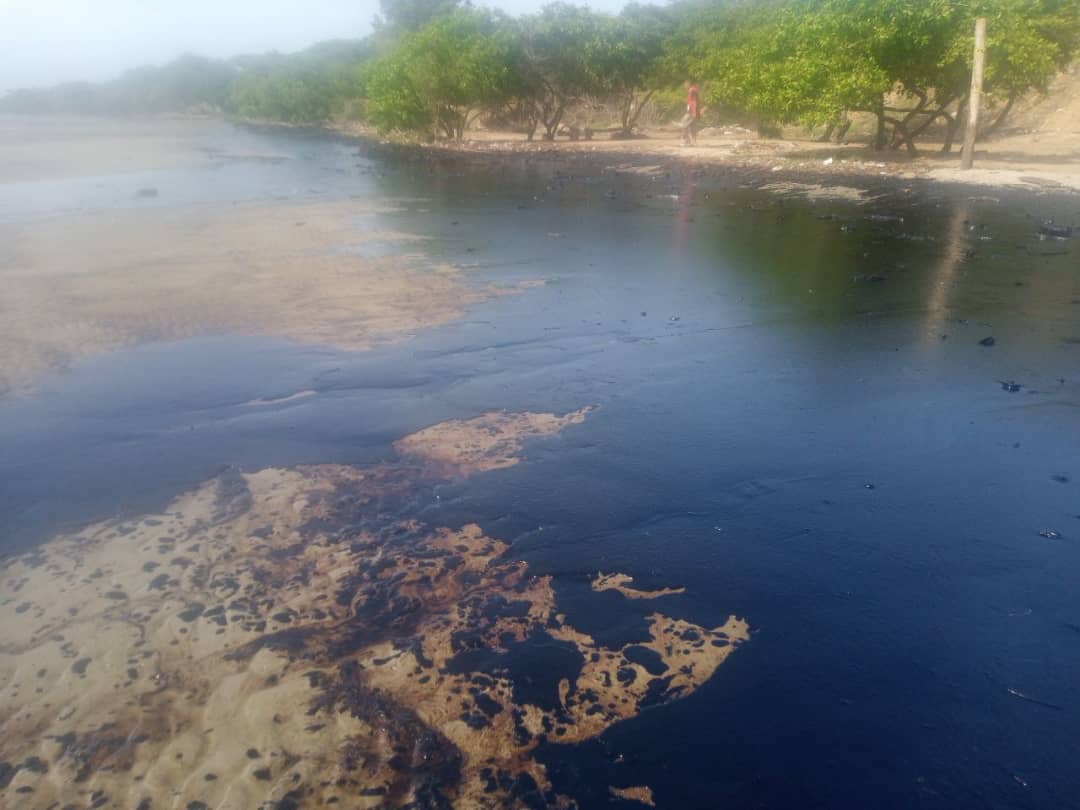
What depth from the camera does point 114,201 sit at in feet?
77.0

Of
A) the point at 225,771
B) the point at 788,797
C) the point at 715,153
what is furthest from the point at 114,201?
the point at 788,797

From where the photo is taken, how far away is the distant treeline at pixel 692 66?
2309 centimetres

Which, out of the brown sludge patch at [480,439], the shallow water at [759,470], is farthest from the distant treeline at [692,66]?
the brown sludge patch at [480,439]

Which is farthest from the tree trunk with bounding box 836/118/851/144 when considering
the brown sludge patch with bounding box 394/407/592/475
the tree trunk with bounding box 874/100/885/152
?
the brown sludge patch with bounding box 394/407/592/475

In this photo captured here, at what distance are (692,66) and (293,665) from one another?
129 ft

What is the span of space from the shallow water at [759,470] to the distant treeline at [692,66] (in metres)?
11.6

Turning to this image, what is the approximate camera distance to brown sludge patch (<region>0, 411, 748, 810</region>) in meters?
4.05

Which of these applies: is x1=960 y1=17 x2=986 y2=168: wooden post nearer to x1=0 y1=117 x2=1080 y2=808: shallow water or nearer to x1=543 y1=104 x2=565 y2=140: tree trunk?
x1=0 y1=117 x2=1080 y2=808: shallow water

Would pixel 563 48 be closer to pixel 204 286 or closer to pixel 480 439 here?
pixel 204 286

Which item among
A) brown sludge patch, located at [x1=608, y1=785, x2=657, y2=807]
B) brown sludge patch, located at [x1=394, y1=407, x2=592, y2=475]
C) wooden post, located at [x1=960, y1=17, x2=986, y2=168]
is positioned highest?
wooden post, located at [x1=960, y1=17, x2=986, y2=168]

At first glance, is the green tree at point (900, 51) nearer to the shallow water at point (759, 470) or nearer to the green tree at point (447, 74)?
the shallow water at point (759, 470)

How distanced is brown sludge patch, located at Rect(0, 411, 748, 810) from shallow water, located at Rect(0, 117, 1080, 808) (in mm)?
221

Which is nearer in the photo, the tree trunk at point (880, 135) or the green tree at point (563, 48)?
the tree trunk at point (880, 135)

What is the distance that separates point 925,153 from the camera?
27.5 metres
